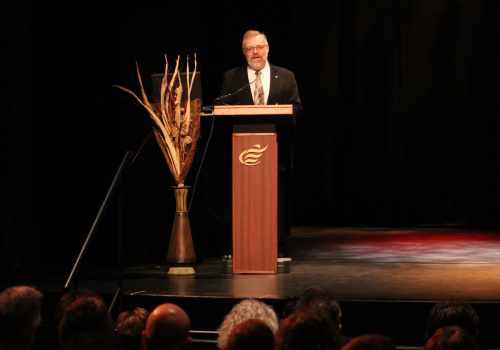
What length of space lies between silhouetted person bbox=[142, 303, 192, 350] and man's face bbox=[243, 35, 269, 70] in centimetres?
286

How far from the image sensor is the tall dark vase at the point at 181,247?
5.15 m

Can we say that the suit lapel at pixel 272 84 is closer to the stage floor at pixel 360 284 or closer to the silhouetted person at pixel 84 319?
the stage floor at pixel 360 284

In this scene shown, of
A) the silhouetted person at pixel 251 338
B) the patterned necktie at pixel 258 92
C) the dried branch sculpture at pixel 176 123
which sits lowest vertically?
the silhouetted person at pixel 251 338

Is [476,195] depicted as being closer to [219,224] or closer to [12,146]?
[219,224]

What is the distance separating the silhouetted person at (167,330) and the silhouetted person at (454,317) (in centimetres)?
92

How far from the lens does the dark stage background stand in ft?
19.0

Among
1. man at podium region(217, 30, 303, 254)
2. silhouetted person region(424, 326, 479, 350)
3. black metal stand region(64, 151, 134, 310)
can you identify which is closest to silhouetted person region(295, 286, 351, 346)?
silhouetted person region(424, 326, 479, 350)

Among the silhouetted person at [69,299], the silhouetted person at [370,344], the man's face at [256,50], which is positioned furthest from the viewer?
the man's face at [256,50]

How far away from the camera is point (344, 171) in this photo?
27.7 ft

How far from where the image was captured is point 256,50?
16.8ft

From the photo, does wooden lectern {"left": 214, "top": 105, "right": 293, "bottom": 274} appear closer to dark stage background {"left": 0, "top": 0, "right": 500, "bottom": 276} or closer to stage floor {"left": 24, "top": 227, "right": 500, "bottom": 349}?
stage floor {"left": 24, "top": 227, "right": 500, "bottom": 349}

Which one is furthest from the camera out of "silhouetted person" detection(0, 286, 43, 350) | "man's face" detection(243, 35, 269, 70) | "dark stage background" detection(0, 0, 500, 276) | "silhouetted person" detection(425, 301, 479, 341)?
"dark stage background" detection(0, 0, 500, 276)

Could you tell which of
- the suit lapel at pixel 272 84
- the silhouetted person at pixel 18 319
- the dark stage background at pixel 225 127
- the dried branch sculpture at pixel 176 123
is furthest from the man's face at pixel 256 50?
the silhouetted person at pixel 18 319

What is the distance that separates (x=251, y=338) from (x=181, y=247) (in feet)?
9.95
